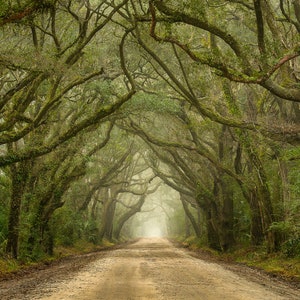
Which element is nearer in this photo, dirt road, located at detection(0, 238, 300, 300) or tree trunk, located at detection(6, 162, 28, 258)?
dirt road, located at detection(0, 238, 300, 300)

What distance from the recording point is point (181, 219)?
50469 millimetres

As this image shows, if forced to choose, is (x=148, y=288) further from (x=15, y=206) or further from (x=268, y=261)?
(x=15, y=206)

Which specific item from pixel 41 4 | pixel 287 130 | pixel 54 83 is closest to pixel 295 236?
pixel 287 130

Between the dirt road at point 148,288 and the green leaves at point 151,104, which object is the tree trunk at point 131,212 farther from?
the dirt road at point 148,288

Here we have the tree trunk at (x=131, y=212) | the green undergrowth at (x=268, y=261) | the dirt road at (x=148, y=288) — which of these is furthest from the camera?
the tree trunk at (x=131, y=212)

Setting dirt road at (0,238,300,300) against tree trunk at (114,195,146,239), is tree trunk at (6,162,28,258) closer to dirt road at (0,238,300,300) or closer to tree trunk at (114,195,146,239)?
dirt road at (0,238,300,300)

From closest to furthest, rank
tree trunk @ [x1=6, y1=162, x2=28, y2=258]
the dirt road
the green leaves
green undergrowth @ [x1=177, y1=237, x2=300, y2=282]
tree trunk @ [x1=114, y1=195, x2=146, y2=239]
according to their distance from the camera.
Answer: the dirt road → green undergrowth @ [x1=177, y1=237, x2=300, y2=282] → tree trunk @ [x1=6, y1=162, x2=28, y2=258] → the green leaves → tree trunk @ [x1=114, y1=195, x2=146, y2=239]

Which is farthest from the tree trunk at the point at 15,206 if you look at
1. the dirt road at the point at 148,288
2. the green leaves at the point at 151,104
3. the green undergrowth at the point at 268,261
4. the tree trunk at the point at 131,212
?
the tree trunk at the point at 131,212

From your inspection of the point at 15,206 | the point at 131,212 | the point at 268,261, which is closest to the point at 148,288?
the point at 268,261

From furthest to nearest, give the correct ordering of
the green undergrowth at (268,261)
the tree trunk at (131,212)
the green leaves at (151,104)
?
the tree trunk at (131,212), the green leaves at (151,104), the green undergrowth at (268,261)

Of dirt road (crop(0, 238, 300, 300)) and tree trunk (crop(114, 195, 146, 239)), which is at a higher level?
tree trunk (crop(114, 195, 146, 239))

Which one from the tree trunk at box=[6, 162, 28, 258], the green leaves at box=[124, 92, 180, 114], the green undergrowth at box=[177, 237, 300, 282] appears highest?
the green leaves at box=[124, 92, 180, 114]

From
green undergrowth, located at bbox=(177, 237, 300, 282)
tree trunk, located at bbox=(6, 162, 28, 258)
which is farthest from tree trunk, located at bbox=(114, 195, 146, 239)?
tree trunk, located at bbox=(6, 162, 28, 258)

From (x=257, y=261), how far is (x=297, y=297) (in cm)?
845
